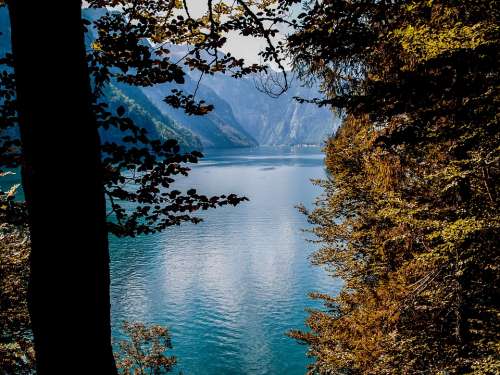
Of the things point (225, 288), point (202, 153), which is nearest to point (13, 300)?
point (202, 153)

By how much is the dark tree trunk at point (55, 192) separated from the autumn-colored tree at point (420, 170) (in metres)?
3.86

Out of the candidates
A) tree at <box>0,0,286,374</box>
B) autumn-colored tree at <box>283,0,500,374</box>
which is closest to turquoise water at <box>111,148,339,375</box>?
autumn-colored tree at <box>283,0,500,374</box>

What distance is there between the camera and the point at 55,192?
2.49 metres

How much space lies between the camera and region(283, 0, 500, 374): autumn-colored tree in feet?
18.4

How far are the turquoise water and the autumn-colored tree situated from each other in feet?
46.0

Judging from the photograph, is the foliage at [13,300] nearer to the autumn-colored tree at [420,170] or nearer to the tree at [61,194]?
the autumn-colored tree at [420,170]

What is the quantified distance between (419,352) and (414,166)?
5151 millimetres

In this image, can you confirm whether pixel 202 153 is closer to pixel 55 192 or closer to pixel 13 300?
pixel 55 192

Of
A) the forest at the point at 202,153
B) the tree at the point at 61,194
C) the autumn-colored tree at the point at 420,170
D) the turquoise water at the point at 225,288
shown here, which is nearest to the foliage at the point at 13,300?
the forest at the point at 202,153

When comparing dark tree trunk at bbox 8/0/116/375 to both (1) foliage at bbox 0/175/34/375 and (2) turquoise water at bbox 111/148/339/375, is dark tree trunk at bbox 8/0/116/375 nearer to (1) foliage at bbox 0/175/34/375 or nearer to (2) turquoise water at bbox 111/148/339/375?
(1) foliage at bbox 0/175/34/375

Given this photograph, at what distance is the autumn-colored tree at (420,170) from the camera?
561cm

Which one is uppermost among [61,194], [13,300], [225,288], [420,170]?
[61,194]

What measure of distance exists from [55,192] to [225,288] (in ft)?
133

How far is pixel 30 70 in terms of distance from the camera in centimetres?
248
